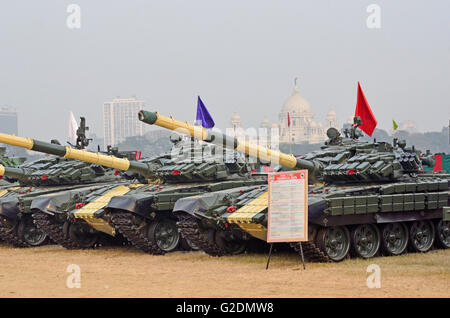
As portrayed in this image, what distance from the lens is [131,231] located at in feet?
73.6

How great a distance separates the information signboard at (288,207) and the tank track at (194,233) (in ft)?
10.1

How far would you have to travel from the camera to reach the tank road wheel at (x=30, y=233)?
1069 inches

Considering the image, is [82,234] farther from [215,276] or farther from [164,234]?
[215,276]

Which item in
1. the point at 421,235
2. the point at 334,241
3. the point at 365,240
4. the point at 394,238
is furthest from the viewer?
the point at 421,235

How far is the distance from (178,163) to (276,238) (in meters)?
7.61

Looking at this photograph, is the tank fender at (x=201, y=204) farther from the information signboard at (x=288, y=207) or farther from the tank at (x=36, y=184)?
the tank at (x=36, y=184)

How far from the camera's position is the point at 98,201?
78.8 feet

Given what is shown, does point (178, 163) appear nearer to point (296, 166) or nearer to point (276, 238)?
point (296, 166)

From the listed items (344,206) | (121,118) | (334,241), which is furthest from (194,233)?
(121,118)

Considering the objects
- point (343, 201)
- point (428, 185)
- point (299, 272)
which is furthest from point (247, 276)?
point (428, 185)

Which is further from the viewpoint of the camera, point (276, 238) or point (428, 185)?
point (428, 185)

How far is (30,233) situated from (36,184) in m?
2.50

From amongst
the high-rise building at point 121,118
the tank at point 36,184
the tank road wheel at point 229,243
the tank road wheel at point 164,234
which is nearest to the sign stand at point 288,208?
the tank road wheel at point 229,243
